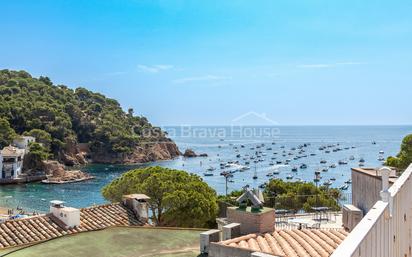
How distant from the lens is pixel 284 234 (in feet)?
29.4

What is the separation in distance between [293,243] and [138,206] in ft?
27.7

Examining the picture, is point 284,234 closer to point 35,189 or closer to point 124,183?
point 124,183

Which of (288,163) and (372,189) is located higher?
(372,189)

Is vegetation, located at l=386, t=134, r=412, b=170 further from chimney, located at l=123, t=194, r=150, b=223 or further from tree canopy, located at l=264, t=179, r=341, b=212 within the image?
chimney, located at l=123, t=194, r=150, b=223

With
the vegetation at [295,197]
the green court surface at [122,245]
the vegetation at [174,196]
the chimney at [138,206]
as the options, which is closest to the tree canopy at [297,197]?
the vegetation at [295,197]

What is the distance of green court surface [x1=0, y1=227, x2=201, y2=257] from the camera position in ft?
31.2

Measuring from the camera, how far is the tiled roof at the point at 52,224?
11867 mm

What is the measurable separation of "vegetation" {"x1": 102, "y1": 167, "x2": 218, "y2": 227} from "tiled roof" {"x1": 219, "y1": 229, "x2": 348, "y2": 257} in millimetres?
12080

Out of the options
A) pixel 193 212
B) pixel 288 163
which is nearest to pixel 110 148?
pixel 288 163

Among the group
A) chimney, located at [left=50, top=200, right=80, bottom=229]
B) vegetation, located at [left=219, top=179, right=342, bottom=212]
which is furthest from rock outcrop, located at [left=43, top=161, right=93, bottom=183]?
chimney, located at [left=50, top=200, right=80, bottom=229]

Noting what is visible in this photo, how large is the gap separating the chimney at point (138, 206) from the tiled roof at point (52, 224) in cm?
20

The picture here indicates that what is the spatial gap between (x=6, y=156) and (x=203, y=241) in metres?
63.3

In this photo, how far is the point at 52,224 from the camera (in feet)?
42.9

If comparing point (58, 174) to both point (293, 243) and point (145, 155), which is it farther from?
point (293, 243)
